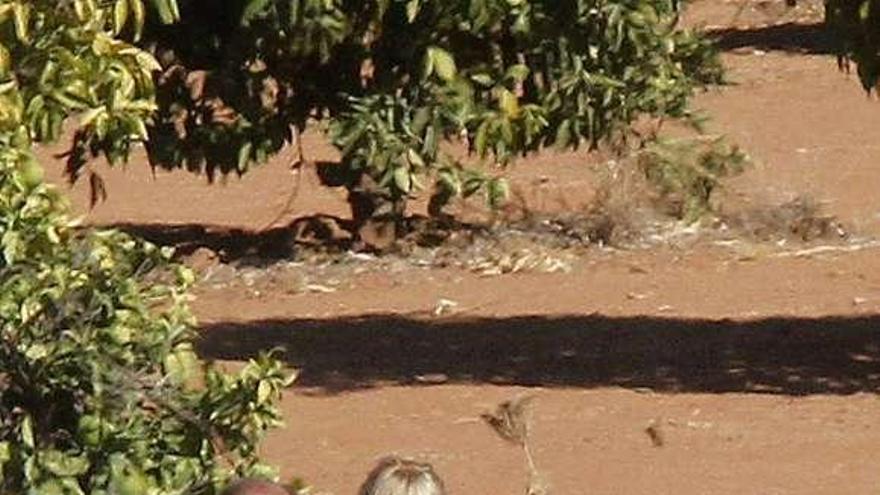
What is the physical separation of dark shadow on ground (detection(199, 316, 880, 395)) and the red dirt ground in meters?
0.02

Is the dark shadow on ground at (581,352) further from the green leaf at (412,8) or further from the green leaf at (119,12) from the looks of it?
the green leaf at (119,12)

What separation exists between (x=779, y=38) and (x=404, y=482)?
77.3 feet

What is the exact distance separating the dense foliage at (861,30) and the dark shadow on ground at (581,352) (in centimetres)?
145

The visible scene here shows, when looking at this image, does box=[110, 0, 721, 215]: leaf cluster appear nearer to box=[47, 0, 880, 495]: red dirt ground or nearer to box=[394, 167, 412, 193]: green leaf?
box=[394, 167, 412, 193]: green leaf

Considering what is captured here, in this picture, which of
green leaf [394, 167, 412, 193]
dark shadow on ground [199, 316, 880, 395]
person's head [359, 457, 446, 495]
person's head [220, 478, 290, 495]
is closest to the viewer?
person's head [220, 478, 290, 495]

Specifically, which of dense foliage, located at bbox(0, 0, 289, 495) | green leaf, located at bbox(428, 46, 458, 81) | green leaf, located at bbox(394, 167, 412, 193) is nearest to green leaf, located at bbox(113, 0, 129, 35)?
dense foliage, located at bbox(0, 0, 289, 495)

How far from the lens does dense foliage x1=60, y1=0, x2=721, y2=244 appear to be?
47.4 ft

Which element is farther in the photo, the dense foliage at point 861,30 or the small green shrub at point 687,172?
the small green shrub at point 687,172

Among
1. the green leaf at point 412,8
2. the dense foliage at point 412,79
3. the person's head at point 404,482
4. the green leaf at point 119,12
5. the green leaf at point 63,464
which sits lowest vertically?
the dense foliage at point 412,79

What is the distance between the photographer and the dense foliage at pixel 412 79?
14438mm

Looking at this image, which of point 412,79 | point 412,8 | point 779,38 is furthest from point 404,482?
point 779,38

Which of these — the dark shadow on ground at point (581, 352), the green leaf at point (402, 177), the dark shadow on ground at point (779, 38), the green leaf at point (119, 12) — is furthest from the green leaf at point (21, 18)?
the dark shadow on ground at point (779, 38)

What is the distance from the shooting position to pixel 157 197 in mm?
20484

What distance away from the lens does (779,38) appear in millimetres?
28422
